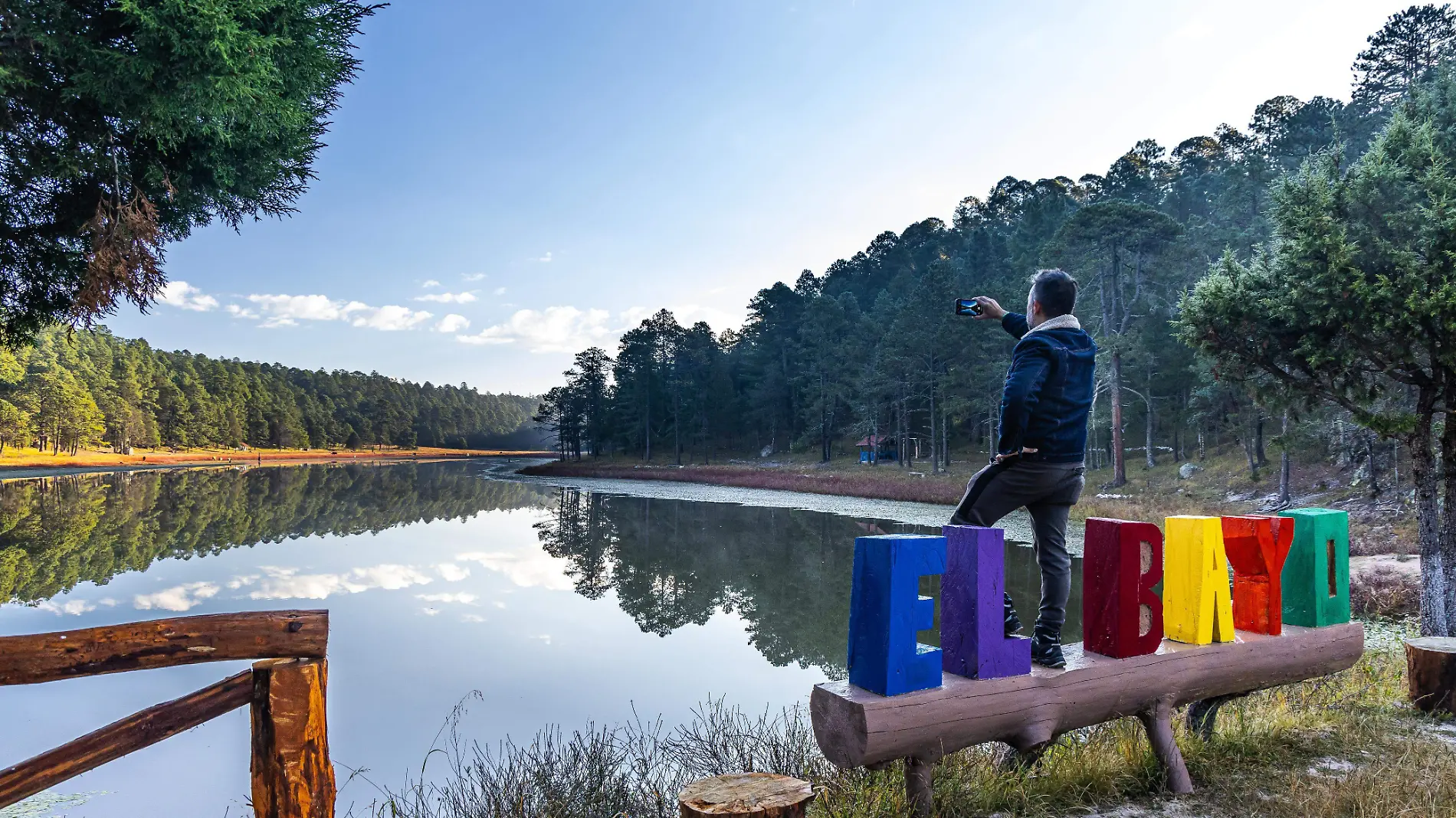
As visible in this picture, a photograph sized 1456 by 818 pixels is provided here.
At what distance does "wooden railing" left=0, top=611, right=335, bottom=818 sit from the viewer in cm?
202

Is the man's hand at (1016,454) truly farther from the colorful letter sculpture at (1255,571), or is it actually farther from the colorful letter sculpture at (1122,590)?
the colorful letter sculpture at (1255,571)

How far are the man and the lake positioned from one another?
0.71m

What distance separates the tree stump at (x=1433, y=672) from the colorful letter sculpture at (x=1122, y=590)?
264cm

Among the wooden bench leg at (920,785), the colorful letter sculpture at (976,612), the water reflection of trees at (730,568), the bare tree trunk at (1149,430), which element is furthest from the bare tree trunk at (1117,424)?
the wooden bench leg at (920,785)

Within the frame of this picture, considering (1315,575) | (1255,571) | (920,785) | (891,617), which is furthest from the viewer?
(1315,575)

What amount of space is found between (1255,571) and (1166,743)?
1264 millimetres

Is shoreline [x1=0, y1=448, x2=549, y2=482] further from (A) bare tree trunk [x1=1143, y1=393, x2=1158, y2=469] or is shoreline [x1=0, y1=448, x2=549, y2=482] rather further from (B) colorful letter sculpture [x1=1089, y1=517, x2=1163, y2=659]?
(A) bare tree trunk [x1=1143, y1=393, x2=1158, y2=469]

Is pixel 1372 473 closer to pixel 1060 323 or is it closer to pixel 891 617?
pixel 1060 323

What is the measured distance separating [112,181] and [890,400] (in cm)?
4016

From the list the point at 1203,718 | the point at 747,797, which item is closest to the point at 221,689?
the point at 747,797

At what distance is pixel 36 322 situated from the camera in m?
6.65

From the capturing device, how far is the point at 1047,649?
3373mm

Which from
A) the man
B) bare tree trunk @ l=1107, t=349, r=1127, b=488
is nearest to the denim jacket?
the man

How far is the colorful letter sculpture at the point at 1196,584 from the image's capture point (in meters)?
3.70
